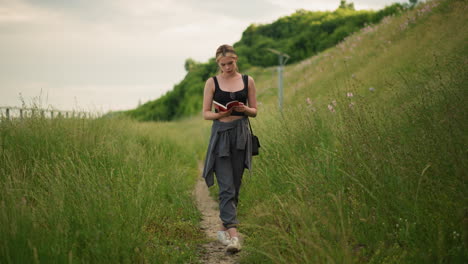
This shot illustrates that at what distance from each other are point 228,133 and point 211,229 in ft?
5.84

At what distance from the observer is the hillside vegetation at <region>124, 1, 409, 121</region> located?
163 ft

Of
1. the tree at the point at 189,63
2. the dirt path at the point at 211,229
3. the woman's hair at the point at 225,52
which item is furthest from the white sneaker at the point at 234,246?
the tree at the point at 189,63

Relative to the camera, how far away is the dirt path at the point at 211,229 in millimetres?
4070

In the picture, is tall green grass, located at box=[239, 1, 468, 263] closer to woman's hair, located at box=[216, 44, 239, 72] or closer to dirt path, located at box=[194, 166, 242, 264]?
dirt path, located at box=[194, 166, 242, 264]

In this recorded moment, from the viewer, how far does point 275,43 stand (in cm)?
6219

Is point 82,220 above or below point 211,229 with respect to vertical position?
above

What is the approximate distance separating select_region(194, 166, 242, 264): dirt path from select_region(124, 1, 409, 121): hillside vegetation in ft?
128

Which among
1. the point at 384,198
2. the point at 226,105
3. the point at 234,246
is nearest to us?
the point at 384,198

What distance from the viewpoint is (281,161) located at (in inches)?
204

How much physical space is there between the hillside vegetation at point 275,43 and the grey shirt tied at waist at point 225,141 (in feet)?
139

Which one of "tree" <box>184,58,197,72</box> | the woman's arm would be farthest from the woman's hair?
"tree" <box>184,58,197,72</box>

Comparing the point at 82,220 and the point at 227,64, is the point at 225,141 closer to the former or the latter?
the point at 227,64

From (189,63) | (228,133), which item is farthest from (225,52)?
(189,63)

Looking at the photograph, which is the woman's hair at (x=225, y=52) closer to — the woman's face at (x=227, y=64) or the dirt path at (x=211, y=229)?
the woman's face at (x=227, y=64)
